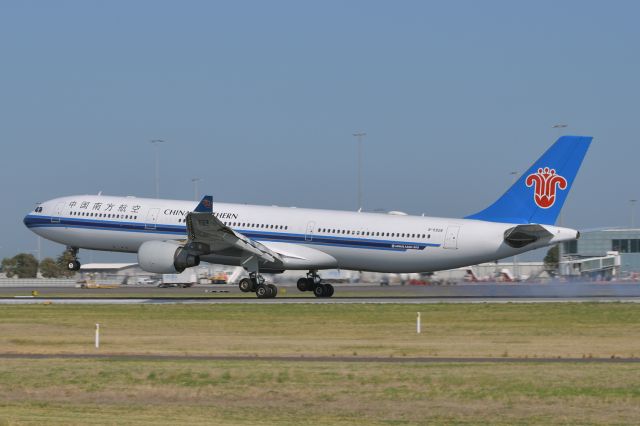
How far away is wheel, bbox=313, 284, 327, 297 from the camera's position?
64.5 m

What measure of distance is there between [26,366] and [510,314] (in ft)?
77.8

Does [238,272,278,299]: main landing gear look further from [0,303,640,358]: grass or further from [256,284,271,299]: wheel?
[0,303,640,358]: grass

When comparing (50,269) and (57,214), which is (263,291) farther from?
(50,269)

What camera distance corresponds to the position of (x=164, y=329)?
4331 centimetres

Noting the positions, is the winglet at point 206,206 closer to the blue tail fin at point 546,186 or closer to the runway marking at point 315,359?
the blue tail fin at point 546,186

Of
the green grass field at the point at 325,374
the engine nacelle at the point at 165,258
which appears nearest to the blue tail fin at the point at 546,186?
the green grass field at the point at 325,374

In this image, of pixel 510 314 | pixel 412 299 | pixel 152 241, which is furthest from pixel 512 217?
pixel 152 241

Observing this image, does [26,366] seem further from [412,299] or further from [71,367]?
[412,299]

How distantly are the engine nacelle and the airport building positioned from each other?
8382cm

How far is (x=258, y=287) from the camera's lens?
204 feet

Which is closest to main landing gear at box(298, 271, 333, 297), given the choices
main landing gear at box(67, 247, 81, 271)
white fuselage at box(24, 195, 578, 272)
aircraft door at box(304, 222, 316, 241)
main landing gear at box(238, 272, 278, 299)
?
white fuselage at box(24, 195, 578, 272)

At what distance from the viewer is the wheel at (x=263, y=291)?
2427 inches

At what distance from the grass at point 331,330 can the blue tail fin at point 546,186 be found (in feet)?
25.6

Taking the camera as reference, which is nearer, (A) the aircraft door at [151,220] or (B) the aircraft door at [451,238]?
(B) the aircraft door at [451,238]
